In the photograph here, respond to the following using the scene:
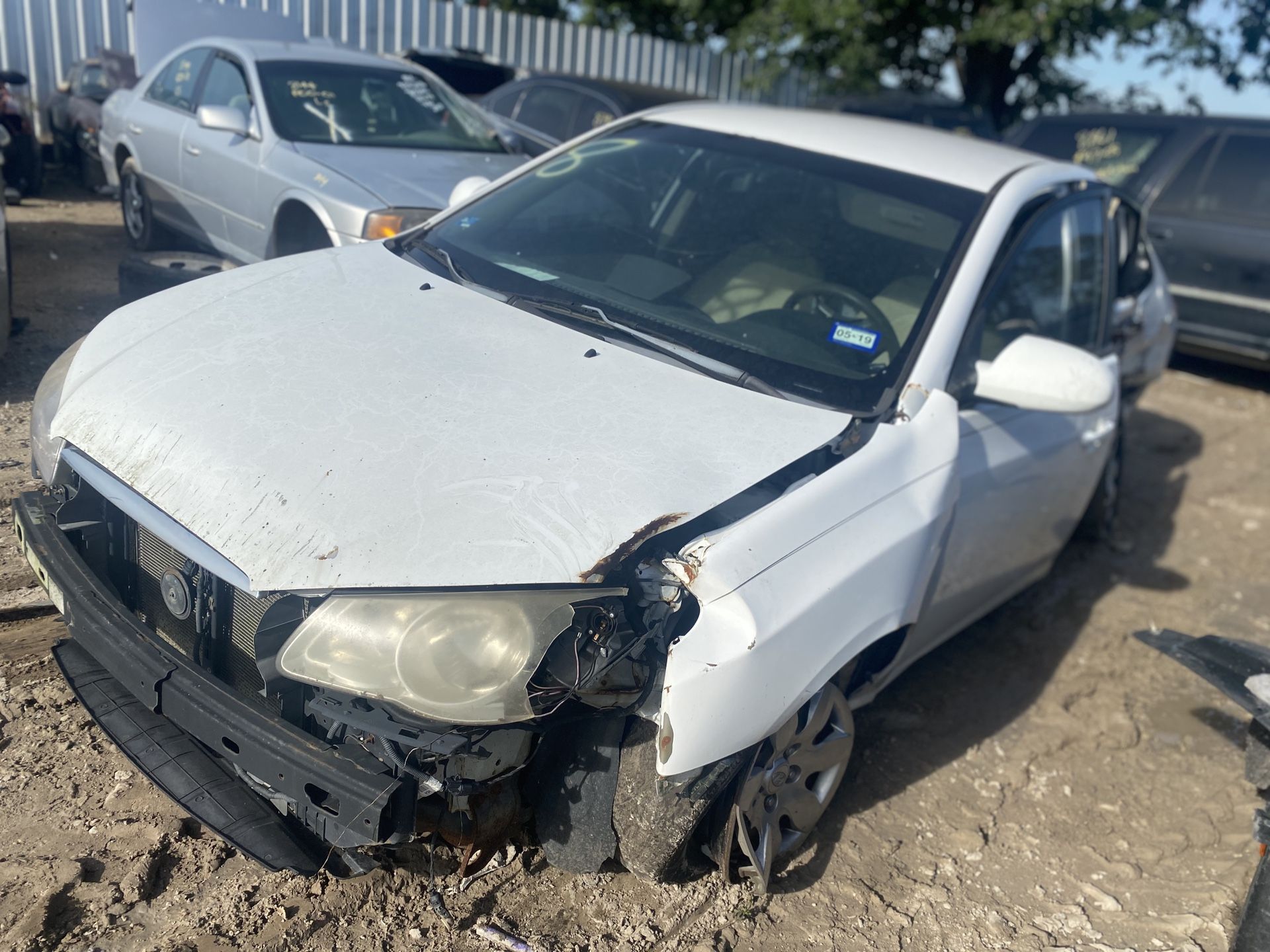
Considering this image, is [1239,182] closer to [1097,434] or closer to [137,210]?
[1097,434]

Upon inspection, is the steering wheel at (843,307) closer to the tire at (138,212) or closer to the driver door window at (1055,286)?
the driver door window at (1055,286)

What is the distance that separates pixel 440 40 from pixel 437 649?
1228cm

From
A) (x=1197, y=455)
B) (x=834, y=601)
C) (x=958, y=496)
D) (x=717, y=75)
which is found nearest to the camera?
(x=834, y=601)

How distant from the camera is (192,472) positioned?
2.21 m

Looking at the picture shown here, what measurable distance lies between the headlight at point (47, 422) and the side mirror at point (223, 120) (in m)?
3.58

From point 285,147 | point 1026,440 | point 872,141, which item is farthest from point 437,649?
point 285,147

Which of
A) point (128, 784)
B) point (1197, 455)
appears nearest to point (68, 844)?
point (128, 784)

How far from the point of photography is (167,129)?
264 inches

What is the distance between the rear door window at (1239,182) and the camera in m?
7.79

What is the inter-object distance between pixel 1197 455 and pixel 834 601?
5738 mm

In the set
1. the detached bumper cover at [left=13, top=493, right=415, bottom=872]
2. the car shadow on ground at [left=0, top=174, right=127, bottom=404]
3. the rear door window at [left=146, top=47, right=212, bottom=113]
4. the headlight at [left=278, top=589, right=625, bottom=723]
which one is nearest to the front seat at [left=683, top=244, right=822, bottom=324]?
the headlight at [left=278, top=589, right=625, bottom=723]

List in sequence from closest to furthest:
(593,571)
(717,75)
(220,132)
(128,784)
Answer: (593,571) < (128,784) < (220,132) < (717,75)

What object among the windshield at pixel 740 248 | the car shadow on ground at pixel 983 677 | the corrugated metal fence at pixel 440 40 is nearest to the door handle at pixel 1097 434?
the car shadow on ground at pixel 983 677

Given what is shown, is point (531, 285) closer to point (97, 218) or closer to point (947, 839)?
point (947, 839)
